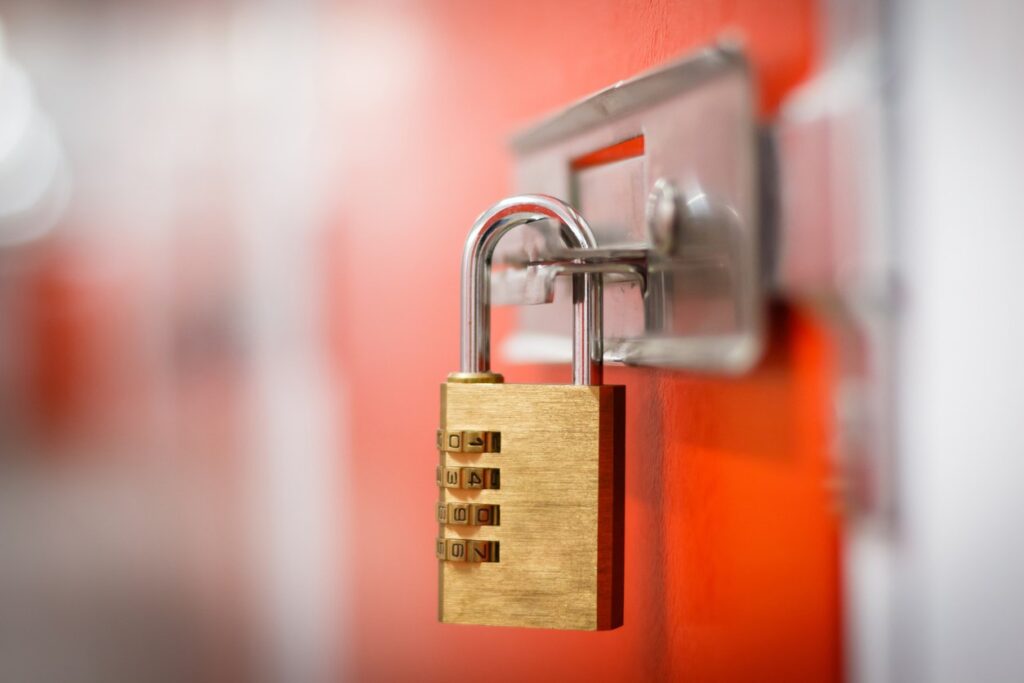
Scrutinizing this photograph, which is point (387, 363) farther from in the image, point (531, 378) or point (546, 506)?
point (546, 506)

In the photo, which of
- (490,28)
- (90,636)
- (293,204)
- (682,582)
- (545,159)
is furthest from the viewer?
(90,636)

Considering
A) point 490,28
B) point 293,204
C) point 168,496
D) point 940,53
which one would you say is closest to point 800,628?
point 940,53

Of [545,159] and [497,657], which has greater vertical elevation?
[545,159]

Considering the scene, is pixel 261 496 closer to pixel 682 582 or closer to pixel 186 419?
pixel 186 419

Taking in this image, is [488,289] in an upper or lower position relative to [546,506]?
upper

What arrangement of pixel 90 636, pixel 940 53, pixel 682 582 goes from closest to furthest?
pixel 940 53
pixel 682 582
pixel 90 636

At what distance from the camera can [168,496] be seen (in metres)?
1.13

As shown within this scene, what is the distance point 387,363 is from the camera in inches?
36.5

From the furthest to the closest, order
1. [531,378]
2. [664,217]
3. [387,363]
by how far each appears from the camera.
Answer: [387,363]
[531,378]
[664,217]

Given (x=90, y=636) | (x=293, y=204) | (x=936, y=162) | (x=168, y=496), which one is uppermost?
(x=293, y=204)

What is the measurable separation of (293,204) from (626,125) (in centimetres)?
57

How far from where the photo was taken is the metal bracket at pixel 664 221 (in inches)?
17.1

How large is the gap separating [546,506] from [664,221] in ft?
0.52

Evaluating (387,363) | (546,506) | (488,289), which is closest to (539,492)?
(546,506)
